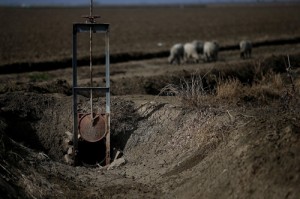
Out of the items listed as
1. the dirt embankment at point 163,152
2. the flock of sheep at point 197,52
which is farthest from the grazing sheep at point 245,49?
the dirt embankment at point 163,152

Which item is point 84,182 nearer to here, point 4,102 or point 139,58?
point 4,102

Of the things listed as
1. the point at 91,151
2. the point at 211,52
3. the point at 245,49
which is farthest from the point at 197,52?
the point at 91,151

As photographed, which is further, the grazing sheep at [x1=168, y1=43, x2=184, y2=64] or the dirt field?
the grazing sheep at [x1=168, y1=43, x2=184, y2=64]

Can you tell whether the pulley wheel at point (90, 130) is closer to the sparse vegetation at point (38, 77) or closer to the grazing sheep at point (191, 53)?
the sparse vegetation at point (38, 77)

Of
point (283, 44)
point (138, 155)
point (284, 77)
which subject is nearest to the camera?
point (138, 155)

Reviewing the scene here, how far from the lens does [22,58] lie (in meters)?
23.9

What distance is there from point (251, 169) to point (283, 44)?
981 inches

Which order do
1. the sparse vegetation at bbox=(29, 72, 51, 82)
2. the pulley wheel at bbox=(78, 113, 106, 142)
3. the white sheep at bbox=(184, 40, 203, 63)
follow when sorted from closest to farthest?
the pulley wheel at bbox=(78, 113, 106, 142)
the sparse vegetation at bbox=(29, 72, 51, 82)
the white sheep at bbox=(184, 40, 203, 63)

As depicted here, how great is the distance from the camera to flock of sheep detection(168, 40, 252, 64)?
25.0 metres

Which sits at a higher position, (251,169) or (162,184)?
(251,169)

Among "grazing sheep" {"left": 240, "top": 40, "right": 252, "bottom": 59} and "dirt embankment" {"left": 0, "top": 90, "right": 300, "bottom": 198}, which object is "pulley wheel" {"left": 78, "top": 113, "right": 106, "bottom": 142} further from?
"grazing sheep" {"left": 240, "top": 40, "right": 252, "bottom": 59}

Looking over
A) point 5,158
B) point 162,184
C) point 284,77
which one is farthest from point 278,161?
point 284,77

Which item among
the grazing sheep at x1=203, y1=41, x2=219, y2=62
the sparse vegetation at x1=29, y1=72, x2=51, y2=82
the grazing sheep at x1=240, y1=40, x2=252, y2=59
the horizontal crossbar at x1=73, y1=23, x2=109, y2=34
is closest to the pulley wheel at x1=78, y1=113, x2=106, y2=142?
the horizontal crossbar at x1=73, y1=23, x2=109, y2=34

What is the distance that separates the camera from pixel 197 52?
25.5 meters
